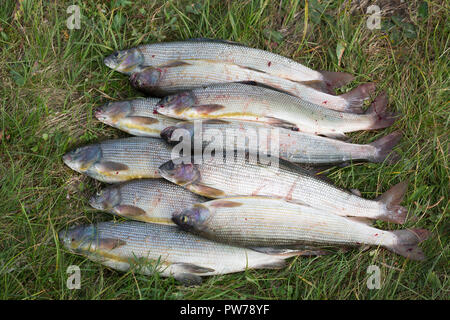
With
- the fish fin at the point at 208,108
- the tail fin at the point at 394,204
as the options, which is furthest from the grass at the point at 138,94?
the fish fin at the point at 208,108

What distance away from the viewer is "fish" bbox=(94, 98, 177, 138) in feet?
13.3

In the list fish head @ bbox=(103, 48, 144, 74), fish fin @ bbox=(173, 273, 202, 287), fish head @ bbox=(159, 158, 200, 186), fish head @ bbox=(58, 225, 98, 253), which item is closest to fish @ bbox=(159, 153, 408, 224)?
fish head @ bbox=(159, 158, 200, 186)

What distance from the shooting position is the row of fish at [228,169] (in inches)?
143

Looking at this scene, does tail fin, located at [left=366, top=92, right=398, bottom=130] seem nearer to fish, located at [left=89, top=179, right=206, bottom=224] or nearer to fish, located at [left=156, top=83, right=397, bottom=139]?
fish, located at [left=156, top=83, right=397, bottom=139]

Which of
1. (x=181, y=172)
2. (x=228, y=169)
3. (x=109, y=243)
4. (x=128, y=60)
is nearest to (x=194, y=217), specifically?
(x=181, y=172)

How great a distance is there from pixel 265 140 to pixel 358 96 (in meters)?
1.17

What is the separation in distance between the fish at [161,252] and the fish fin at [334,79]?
5.82ft

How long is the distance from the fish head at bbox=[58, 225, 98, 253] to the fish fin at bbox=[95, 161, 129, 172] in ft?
1.79

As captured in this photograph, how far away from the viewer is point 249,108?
12.6 ft

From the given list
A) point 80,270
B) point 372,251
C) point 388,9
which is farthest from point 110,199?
point 388,9

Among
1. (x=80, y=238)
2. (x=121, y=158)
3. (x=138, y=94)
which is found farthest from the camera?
(x=138, y=94)

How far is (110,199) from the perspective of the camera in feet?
12.7

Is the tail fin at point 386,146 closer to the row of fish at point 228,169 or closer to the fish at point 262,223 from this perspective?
the row of fish at point 228,169

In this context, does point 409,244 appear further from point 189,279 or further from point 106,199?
point 106,199
